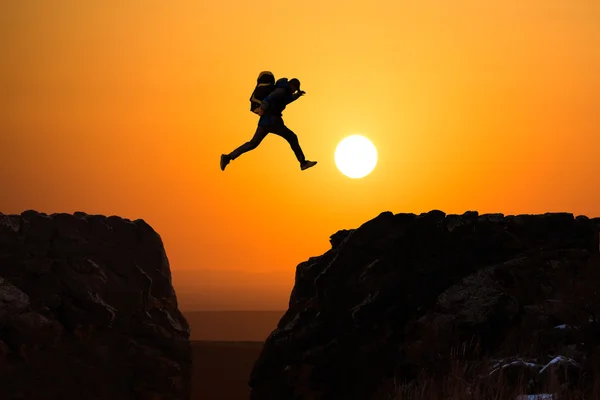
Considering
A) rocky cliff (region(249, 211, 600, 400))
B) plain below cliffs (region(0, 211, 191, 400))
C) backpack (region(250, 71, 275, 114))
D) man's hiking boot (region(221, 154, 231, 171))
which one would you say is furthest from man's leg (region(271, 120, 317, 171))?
plain below cliffs (region(0, 211, 191, 400))

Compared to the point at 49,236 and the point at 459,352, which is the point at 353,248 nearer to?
the point at 459,352

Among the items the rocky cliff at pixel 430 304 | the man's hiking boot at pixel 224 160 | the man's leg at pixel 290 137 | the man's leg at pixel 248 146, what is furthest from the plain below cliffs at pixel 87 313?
the man's leg at pixel 290 137

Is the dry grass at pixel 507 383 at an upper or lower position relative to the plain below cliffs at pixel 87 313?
lower

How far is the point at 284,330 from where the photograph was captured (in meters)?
18.1

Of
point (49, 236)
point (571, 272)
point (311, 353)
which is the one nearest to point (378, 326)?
point (311, 353)

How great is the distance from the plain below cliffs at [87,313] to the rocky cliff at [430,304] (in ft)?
7.35

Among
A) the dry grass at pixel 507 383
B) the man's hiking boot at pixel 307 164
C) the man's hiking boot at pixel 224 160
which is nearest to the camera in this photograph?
the dry grass at pixel 507 383

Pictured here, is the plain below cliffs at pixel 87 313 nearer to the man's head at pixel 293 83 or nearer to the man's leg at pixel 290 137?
the man's leg at pixel 290 137

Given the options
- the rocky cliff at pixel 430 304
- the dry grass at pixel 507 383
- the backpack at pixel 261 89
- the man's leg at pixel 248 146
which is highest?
the backpack at pixel 261 89

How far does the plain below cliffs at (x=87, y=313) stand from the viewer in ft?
56.2

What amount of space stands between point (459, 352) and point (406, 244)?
298cm

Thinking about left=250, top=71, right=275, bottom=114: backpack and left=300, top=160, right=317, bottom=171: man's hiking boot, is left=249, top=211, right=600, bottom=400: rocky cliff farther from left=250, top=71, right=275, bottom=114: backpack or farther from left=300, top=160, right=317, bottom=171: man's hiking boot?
left=250, top=71, right=275, bottom=114: backpack

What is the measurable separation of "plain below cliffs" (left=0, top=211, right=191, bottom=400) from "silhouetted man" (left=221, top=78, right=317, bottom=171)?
9.65ft

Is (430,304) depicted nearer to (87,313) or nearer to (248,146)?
(248,146)
